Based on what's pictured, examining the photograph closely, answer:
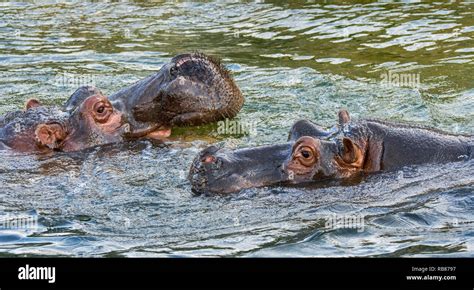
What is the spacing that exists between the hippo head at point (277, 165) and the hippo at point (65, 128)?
222 centimetres

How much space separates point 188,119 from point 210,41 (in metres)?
5.86

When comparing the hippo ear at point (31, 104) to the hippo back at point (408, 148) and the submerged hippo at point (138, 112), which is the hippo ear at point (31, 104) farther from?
the hippo back at point (408, 148)

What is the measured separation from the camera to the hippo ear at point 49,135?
959 centimetres

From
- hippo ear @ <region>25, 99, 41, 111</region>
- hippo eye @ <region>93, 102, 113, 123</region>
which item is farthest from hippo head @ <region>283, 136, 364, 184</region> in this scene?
hippo ear @ <region>25, 99, 41, 111</region>

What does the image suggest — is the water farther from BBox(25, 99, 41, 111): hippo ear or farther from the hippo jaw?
BBox(25, 99, 41, 111): hippo ear

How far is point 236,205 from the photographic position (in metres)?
7.50

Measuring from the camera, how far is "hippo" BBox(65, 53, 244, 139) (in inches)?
375

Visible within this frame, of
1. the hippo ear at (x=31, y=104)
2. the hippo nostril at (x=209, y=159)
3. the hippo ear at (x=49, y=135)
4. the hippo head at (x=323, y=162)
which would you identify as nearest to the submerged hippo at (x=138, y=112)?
the hippo ear at (x=49, y=135)

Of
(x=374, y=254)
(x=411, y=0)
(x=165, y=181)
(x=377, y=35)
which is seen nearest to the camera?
(x=374, y=254)

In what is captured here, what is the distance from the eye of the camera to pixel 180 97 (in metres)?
9.62

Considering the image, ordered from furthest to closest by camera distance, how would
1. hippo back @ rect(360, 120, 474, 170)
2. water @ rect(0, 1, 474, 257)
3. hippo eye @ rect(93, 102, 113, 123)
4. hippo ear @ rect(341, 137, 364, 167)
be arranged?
hippo eye @ rect(93, 102, 113, 123) < hippo back @ rect(360, 120, 474, 170) < hippo ear @ rect(341, 137, 364, 167) < water @ rect(0, 1, 474, 257)

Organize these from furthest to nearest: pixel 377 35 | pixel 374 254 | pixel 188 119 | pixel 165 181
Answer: pixel 377 35 → pixel 188 119 → pixel 165 181 → pixel 374 254
